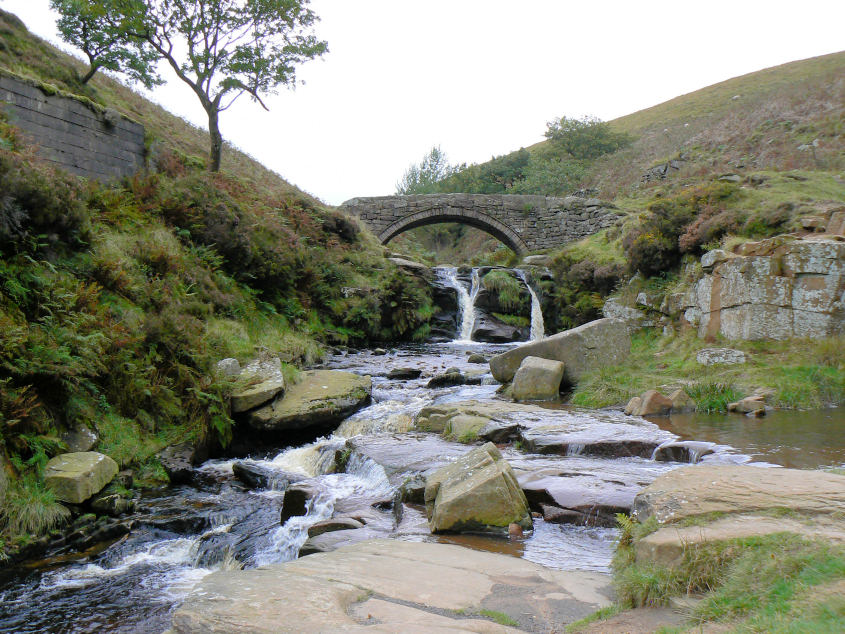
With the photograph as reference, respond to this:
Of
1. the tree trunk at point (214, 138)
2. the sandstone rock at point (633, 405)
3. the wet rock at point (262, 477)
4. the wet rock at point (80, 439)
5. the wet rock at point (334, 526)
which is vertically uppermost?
the tree trunk at point (214, 138)

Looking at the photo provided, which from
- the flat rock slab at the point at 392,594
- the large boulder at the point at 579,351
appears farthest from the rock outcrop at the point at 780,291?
the flat rock slab at the point at 392,594

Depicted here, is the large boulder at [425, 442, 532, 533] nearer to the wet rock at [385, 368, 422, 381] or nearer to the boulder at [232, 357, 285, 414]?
the boulder at [232, 357, 285, 414]

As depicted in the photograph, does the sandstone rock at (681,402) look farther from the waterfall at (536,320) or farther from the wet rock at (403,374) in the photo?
the waterfall at (536,320)

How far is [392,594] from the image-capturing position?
2.83 metres

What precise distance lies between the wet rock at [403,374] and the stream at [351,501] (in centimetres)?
334

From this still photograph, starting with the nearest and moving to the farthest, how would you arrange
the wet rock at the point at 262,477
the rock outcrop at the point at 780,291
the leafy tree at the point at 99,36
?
the wet rock at the point at 262,477 < the rock outcrop at the point at 780,291 < the leafy tree at the point at 99,36

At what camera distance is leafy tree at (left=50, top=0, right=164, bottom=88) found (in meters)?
16.2

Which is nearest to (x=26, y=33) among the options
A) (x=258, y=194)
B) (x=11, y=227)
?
(x=258, y=194)

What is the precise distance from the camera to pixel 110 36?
56.2 ft

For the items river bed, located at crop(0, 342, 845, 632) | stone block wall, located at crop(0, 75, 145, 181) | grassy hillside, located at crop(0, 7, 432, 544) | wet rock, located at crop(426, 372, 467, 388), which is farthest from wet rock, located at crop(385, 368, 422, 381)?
stone block wall, located at crop(0, 75, 145, 181)

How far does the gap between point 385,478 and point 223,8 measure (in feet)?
57.9

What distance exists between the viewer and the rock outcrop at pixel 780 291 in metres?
9.52

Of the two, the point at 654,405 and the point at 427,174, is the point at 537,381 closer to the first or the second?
the point at 654,405

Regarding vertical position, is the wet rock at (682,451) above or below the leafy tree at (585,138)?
below
